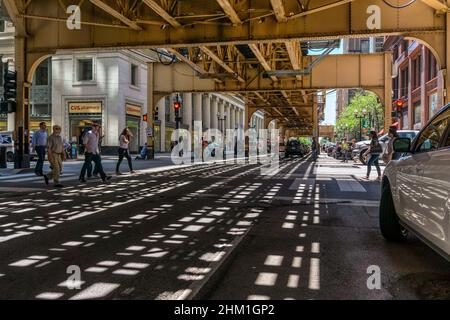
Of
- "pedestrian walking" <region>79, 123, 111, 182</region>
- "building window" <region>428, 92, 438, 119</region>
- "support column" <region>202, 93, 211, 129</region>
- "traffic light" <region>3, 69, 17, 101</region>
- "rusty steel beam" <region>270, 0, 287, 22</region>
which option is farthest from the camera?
"support column" <region>202, 93, 211, 129</region>

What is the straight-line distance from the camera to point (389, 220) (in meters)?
5.62

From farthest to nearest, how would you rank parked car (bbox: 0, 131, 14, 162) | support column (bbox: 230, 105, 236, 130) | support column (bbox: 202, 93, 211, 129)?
support column (bbox: 230, 105, 236, 130) → support column (bbox: 202, 93, 211, 129) → parked car (bbox: 0, 131, 14, 162)

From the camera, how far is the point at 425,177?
13.5 ft

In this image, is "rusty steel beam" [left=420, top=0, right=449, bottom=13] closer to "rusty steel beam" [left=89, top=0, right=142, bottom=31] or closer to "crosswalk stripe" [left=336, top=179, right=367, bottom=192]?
"crosswalk stripe" [left=336, top=179, right=367, bottom=192]

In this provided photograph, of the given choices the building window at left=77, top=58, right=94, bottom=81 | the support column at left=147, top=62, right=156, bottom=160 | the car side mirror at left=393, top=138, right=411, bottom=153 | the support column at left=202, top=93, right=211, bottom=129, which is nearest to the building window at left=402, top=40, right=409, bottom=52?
the support column at left=202, top=93, right=211, bottom=129

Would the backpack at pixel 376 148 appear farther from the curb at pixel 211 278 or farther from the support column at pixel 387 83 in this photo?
the support column at pixel 387 83

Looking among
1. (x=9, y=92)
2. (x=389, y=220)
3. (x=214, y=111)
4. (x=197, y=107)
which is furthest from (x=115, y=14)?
(x=214, y=111)

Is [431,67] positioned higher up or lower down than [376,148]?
higher up

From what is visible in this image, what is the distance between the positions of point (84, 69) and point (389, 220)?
3664cm

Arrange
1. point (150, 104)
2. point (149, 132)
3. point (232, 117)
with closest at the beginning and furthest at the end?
point (149, 132) < point (150, 104) < point (232, 117)

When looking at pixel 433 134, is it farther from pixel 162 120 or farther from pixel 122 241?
pixel 162 120

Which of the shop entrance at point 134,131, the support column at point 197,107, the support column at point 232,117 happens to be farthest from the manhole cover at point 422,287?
the support column at point 232,117

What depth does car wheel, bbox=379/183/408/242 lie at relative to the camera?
5578mm

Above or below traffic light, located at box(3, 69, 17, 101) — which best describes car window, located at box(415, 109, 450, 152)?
below
